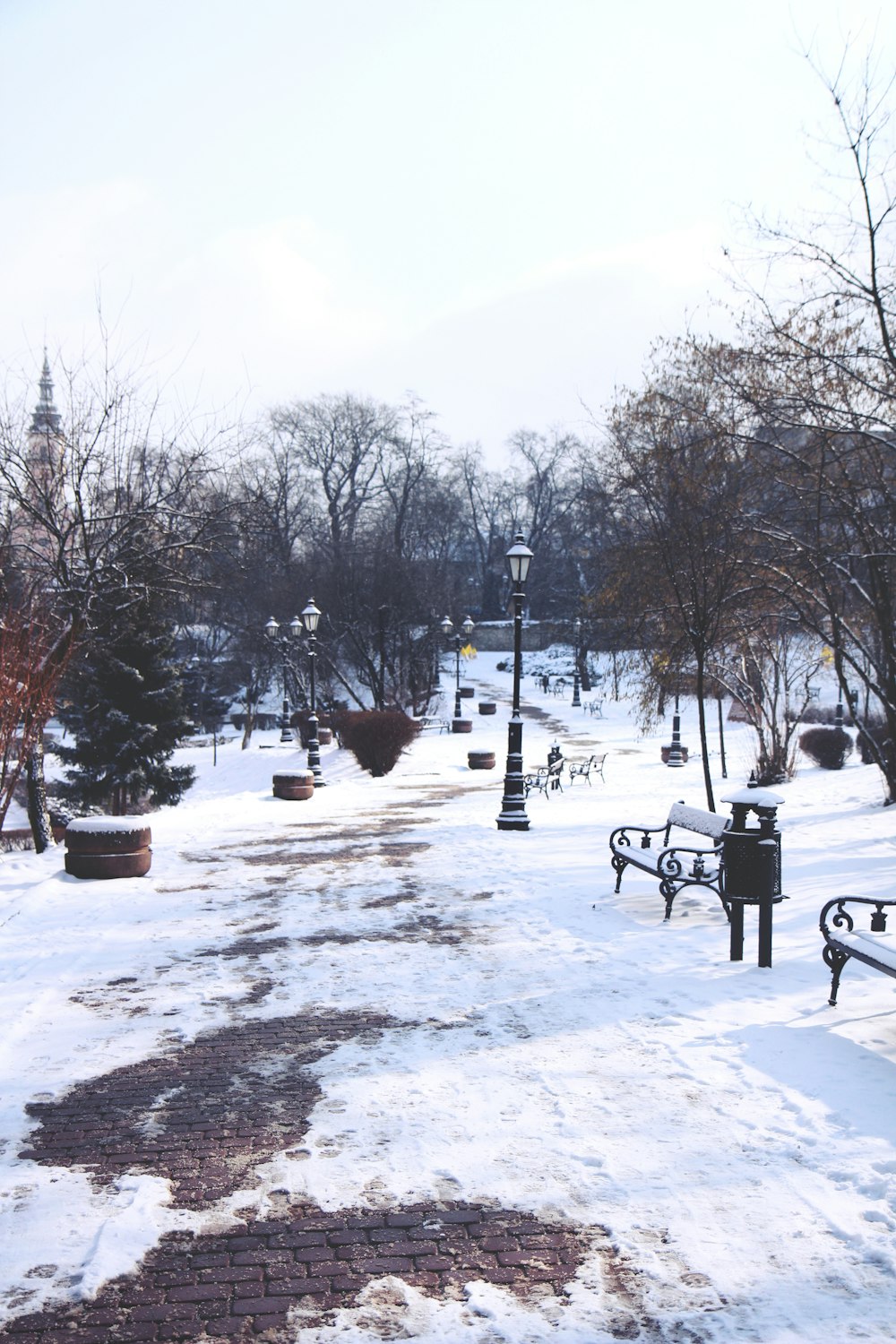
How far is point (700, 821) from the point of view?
31.3 ft

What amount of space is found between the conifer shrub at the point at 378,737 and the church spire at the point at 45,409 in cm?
1189

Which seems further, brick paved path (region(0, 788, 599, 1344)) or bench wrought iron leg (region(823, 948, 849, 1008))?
bench wrought iron leg (region(823, 948, 849, 1008))

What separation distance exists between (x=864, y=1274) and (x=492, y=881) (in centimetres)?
746

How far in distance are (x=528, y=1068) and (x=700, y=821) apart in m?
4.76

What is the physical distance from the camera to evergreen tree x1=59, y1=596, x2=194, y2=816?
25.5m

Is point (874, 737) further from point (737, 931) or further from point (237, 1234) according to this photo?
point (237, 1234)

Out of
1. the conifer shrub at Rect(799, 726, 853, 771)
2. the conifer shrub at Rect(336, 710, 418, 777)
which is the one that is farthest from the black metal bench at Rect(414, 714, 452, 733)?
the conifer shrub at Rect(799, 726, 853, 771)

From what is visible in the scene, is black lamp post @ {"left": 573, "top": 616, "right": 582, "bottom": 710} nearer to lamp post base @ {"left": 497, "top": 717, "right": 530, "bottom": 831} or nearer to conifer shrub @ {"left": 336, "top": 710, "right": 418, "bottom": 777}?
conifer shrub @ {"left": 336, "top": 710, "right": 418, "bottom": 777}

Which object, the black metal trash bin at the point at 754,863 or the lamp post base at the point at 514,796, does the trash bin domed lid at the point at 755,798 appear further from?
the lamp post base at the point at 514,796

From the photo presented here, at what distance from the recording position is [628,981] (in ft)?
22.6

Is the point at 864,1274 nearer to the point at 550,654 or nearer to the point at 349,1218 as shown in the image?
the point at 349,1218

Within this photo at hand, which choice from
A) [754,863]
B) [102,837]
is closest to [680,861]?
[754,863]

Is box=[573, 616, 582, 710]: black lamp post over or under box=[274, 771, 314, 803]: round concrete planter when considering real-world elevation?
over

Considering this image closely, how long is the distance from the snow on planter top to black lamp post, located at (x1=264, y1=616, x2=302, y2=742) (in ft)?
70.0
